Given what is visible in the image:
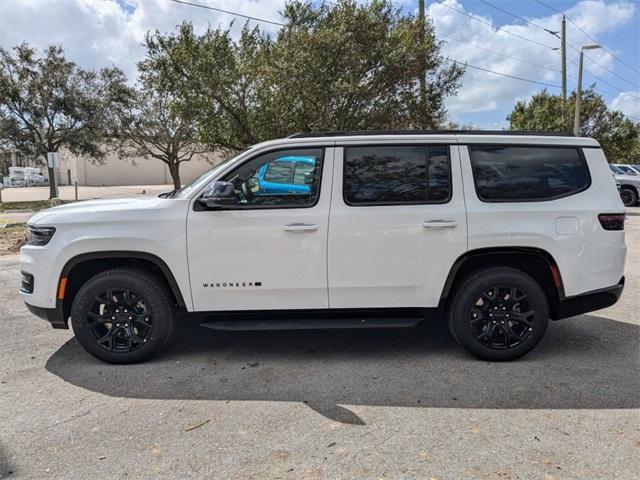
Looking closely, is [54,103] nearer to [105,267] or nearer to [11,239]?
[11,239]

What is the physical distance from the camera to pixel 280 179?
4.34m

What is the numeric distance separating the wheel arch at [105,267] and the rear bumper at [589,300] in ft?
10.7

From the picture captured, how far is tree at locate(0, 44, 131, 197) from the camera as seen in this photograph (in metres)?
23.8

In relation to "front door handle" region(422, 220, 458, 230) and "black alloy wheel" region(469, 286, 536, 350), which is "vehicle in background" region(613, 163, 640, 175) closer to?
"black alloy wheel" region(469, 286, 536, 350)

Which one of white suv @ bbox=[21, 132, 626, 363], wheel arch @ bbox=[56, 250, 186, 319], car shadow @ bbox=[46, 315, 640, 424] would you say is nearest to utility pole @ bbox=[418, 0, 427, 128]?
car shadow @ bbox=[46, 315, 640, 424]

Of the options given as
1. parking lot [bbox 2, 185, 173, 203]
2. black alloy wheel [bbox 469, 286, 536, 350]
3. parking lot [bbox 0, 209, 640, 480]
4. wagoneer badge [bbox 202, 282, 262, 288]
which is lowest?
parking lot [bbox 0, 209, 640, 480]

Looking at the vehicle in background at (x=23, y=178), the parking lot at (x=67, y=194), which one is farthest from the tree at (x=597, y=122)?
the vehicle in background at (x=23, y=178)

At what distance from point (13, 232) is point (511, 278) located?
13992mm

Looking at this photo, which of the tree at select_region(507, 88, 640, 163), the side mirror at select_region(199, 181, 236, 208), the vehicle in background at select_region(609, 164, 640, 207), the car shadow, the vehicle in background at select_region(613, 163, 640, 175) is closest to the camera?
the car shadow

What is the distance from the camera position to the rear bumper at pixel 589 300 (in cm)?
427

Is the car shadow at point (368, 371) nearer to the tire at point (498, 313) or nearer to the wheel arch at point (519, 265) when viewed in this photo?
the tire at point (498, 313)

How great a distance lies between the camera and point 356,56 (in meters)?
13.4

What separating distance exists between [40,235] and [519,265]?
4.11 metres

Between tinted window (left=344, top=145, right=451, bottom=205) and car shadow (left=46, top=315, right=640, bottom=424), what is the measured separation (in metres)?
1.43
